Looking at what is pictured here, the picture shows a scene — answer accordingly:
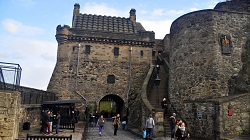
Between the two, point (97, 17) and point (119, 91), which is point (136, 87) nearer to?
point (119, 91)

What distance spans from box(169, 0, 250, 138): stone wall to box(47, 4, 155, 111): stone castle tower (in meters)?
9.83

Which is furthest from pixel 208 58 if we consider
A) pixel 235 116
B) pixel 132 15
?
pixel 132 15

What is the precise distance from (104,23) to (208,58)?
57.4ft

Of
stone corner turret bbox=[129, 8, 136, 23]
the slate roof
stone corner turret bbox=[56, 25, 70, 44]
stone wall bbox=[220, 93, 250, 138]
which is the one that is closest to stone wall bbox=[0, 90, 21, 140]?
stone wall bbox=[220, 93, 250, 138]

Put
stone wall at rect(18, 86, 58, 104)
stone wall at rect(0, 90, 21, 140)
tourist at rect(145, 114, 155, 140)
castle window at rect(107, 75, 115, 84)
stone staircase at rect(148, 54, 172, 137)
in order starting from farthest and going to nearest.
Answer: castle window at rect(107, 75, 115, 84) < stone wall at rect(18, 86, 58, 104) < stone staircase at rect(148, 54, 172, 137) < tourist at rect(145, 114, 155, 140) < stone wall at rect(0, 90, 21, 140)

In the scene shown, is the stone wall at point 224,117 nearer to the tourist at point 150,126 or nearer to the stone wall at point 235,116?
the stone wall at point 235,116

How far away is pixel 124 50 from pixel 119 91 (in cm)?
487

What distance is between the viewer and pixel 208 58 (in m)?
Answer: 16.2

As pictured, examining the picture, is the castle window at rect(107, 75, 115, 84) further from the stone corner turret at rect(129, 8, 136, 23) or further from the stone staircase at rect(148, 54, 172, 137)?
the stone corner turret at rect(129, 8, 136, 23)

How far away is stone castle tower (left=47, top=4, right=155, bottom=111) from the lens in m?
25.7

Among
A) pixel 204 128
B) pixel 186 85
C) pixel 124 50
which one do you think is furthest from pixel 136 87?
pixel 204 128

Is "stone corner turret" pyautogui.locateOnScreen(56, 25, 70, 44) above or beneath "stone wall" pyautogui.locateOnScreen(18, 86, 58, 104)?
above

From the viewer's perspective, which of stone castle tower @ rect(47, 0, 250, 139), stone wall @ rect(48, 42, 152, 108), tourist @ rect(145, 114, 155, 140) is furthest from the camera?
stone wall @ rect(48, 42, 152, 108)

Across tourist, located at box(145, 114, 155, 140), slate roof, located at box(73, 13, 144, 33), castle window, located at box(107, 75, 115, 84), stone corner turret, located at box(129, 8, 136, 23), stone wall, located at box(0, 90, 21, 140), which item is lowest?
tourist, located at box(145, 114, 155, 140)
